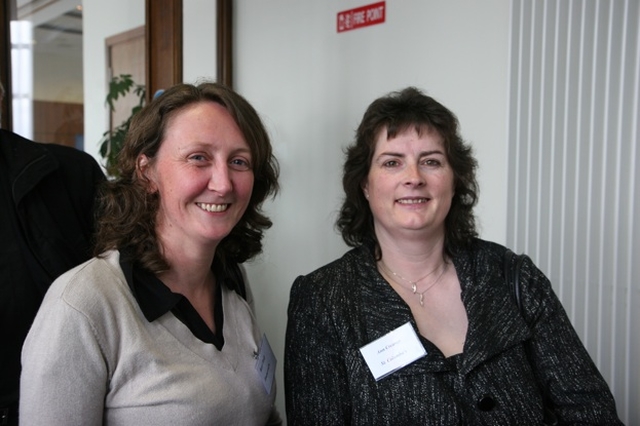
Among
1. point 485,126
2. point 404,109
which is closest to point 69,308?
point 404,109

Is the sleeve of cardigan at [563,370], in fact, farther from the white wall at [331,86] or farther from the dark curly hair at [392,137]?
the white wall at [331,86]

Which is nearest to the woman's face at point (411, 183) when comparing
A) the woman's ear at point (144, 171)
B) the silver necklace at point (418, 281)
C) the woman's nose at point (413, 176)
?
the woman's nose at point (413, 176)

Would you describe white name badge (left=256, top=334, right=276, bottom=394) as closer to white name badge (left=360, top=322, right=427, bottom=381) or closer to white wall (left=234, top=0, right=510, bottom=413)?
white name badge (left=360, top=322, right=427, bottom=381)

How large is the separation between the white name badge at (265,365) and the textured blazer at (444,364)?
0.33ft

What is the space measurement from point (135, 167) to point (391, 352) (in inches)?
33.1

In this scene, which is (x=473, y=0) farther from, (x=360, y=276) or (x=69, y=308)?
(x=69, y=308)

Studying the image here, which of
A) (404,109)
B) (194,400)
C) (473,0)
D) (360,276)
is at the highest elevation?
(473,0)

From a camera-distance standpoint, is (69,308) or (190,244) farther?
(190,244)

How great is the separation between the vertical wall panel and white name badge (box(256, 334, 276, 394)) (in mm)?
1367

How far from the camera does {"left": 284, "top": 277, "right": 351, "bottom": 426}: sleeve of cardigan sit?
5.36 feet

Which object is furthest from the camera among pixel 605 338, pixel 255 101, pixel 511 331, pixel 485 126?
pixel 255 101

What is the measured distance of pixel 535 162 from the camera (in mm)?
2531

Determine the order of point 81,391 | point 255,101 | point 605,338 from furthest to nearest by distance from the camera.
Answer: point 255,101 → point 605,338 → point 81,391

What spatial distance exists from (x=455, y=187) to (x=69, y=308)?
122cm
